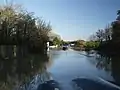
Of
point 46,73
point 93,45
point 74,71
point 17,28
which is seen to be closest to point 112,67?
point 74,71

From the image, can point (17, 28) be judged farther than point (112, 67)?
Yes

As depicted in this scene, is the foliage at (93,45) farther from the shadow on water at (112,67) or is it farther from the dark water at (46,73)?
the dark water at (46,73)

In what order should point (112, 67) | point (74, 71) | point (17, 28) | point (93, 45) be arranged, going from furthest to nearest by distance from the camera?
point (93, 45) < point (17, 28) < point (112, 67) < point (74, 71)

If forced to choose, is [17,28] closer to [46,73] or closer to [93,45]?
[46,73]

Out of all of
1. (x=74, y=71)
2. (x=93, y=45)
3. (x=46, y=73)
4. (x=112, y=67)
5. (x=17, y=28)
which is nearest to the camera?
(x=46, y=73)

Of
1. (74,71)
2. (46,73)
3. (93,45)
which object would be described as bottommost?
(74,71)

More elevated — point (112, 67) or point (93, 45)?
Answer: point (93, 45)

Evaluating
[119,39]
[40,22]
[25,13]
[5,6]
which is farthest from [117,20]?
[40,22]

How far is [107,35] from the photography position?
62688mm

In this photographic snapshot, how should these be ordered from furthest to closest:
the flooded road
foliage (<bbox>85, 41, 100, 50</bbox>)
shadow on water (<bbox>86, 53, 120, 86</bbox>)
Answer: foliage (<bbox>85, 41, 100, 50</bbox>) < shadow on water (<bbox>86, 53, 120, 86</bbox>) < the flooded road

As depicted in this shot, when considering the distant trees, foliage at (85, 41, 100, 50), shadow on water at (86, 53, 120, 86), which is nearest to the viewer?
shadow on water at (86, 53, 120, 86)

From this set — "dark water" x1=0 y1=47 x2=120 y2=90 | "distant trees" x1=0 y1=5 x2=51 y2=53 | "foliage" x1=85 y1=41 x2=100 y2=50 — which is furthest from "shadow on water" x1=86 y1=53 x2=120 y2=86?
"foliage" x1=85 y1=41 x2=100 y2=50

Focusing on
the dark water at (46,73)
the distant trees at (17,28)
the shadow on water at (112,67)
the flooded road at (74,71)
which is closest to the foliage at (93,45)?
the distant trees at (17,28)

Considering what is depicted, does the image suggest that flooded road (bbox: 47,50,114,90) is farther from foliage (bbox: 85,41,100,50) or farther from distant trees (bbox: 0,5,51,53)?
foliage (bbox: 85,41,100,50)
